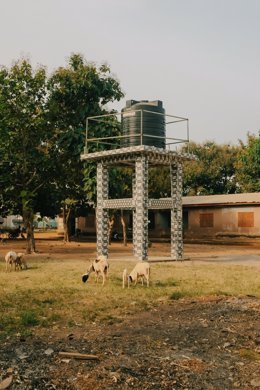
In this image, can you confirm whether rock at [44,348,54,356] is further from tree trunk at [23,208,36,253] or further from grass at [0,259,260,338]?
tree trunk at [23,208,36,253]

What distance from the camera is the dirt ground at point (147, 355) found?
6906 mm

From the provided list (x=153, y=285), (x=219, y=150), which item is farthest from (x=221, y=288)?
(x=219, y=150)

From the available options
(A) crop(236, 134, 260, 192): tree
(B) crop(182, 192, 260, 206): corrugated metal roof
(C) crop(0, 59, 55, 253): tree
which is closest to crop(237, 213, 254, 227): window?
(B) crop(182, 192, 260, 206): corrugated metal roof

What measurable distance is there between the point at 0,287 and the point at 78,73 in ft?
79.1

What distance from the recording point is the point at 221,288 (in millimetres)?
15867

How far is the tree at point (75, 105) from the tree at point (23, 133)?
145cm

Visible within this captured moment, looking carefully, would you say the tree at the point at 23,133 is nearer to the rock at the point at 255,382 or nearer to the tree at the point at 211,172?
the rock at the point at 255,382

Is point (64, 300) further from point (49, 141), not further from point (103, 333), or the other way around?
point (49, 141)

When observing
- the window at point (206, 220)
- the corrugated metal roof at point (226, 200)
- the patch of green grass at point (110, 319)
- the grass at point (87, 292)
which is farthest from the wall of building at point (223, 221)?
the patch of green grass at point (110, 319)

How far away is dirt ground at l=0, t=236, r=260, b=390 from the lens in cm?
691

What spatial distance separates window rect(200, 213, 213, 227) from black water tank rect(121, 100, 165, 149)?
84.3 feet

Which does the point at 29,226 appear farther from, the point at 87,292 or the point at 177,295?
the point at 177,295

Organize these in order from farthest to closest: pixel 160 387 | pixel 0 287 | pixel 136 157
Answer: pixel 136 157
pixel 0 287
pixel 160 387

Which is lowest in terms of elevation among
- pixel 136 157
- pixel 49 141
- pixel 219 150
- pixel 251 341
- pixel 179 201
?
pixel 251 341
